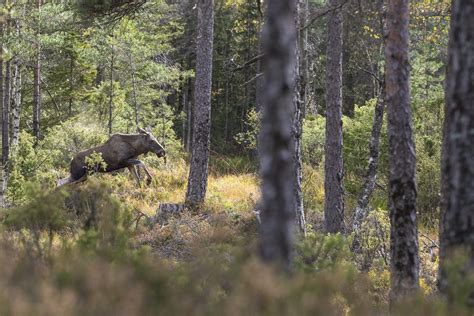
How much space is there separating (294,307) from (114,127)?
1732 cm

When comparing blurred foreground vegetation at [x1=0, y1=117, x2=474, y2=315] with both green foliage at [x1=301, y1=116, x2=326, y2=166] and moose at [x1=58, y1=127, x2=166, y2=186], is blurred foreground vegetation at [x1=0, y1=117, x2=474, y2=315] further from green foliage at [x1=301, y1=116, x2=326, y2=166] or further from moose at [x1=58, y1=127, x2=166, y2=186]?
green foliage at [x1=301, y1=116, x2=326, y2=166]

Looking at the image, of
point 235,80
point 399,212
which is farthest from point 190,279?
point 235,80

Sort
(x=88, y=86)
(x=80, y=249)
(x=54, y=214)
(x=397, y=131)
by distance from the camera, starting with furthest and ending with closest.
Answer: (x=88, y=86), (x=397, y=131), (x=54, y=214), (x=80, y=249)

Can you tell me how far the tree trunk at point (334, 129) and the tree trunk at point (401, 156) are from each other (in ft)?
18.2

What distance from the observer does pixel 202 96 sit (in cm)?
1241

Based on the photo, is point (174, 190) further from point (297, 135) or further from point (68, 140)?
point (297, 135)

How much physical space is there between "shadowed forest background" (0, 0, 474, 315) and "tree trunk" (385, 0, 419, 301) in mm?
35

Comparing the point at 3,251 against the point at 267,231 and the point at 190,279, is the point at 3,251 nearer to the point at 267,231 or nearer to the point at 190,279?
the point at 190,279

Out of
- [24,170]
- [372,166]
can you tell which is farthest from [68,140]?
[372,166]

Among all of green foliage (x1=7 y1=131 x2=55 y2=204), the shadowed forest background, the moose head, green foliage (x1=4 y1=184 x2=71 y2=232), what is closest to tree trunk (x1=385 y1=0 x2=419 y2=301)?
the shadowed forest background

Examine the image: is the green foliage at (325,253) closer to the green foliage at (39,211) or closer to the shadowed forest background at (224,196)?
the shadowed forest background at (224,196)

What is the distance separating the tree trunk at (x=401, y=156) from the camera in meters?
5.12

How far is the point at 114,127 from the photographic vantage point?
770 inches

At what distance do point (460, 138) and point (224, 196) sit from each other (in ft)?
33.5
